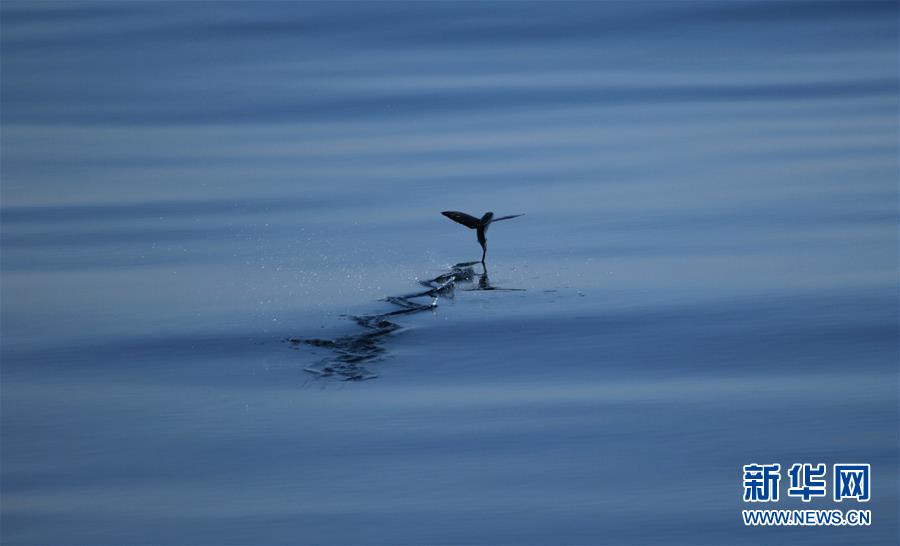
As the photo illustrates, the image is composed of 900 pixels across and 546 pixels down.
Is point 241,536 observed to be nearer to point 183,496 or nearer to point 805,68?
point 183,496

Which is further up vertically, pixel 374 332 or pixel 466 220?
pixel 466 220

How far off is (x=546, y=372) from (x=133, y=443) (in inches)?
32.4

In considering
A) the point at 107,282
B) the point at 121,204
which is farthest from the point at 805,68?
the point at 107,282

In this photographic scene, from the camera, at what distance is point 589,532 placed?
2.05 m

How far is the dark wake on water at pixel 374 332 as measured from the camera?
2698mm

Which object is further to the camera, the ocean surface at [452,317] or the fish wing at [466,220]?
the fish wing at [466,220]

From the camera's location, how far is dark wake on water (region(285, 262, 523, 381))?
8.85 ft

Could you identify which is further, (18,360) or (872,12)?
(872,12)

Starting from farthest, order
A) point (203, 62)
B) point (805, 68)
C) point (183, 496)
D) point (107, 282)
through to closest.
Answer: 1. point (203, 62)
2. point (805, 68)
3. point (107, 282)
4. point (183, 496)

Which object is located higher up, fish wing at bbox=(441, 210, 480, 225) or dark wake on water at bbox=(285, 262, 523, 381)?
fish wing at bbox=(441, 210, 480, 225)

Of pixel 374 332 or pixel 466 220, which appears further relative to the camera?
pixel 466 220

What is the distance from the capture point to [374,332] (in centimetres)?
287

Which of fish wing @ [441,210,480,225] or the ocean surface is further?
fish wing @ [441,210,480,225]

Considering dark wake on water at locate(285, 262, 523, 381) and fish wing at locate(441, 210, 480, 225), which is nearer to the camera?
dark wake on water at locate(285, 262, 523, 381)
